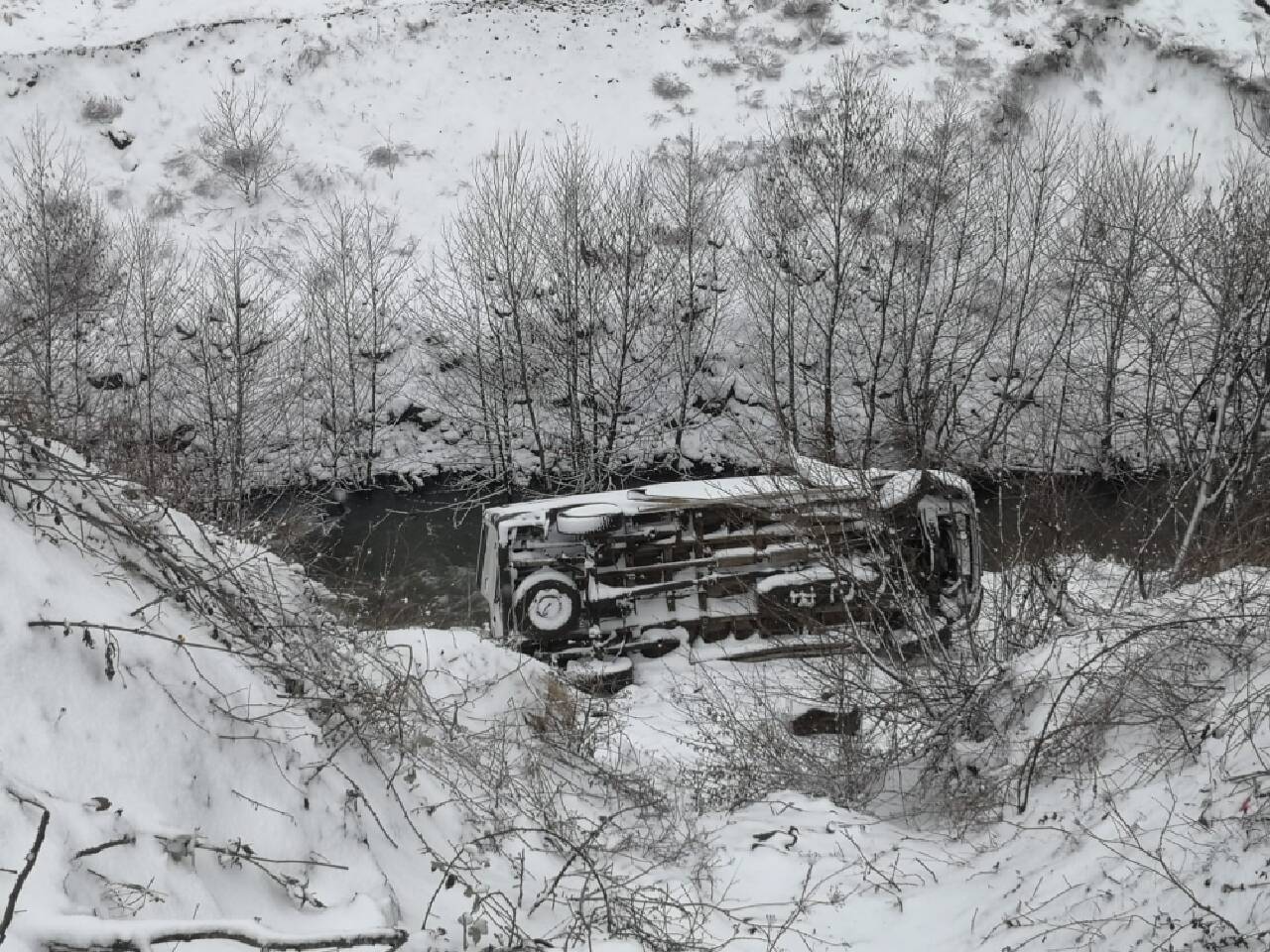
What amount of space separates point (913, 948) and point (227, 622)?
127 inches

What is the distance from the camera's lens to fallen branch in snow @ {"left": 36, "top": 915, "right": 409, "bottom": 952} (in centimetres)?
230

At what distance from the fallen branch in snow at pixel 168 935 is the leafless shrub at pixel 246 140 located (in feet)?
71.6

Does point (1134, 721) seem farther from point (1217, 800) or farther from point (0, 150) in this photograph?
point (0, 150)

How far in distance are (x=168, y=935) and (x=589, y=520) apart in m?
6.67

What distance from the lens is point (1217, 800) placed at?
150 inches

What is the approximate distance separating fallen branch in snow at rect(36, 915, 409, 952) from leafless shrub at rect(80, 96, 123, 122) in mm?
24895

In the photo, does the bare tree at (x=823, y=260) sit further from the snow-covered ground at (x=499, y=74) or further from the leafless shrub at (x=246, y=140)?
the leafless shrub at (x=246, y=140)

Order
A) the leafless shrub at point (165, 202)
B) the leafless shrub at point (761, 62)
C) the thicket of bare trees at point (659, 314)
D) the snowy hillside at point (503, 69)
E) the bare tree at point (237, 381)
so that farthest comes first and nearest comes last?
the leafless shrub at point (761, 62) < the snowy hillside at point (503, 69) < the leafless shrub at point (165, 202) < the thicket of bare trees at point (659, 314) < the bare tree at point (237, 381)

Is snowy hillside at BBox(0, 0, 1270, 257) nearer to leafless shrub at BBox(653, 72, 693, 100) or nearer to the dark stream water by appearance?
leafless shrub at BBox(653, 72, 693, 100)

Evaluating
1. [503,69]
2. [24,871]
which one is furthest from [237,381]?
[24,871]

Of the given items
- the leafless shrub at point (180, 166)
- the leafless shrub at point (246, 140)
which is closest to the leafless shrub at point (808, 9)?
the leafless shrub at point (246, 140)

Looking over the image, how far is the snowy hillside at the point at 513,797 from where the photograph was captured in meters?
2.87

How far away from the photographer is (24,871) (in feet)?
7.58

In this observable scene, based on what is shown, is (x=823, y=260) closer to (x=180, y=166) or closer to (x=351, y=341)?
(x=351, y=341)
